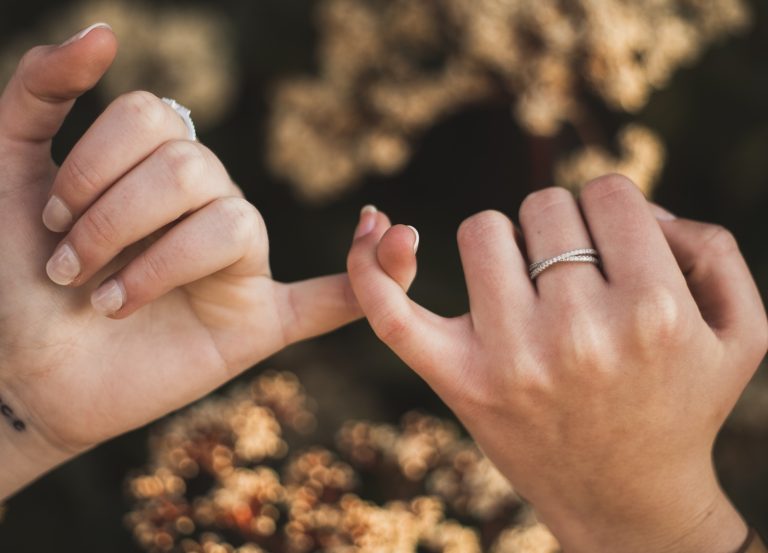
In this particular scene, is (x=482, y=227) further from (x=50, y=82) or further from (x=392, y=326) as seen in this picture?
(x=50, y=82)

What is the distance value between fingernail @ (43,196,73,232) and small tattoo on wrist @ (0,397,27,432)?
172mm

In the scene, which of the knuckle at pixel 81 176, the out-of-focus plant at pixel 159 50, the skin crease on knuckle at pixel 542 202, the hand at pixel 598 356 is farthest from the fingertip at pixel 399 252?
the out-of-focus plant at pixel 159 50

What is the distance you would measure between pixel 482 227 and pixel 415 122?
0.32m

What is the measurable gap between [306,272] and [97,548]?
45cm

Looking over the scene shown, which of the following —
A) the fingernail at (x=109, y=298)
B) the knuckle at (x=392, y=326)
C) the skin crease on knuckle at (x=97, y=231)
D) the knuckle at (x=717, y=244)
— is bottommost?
the knuckle at (x=717, y=244)

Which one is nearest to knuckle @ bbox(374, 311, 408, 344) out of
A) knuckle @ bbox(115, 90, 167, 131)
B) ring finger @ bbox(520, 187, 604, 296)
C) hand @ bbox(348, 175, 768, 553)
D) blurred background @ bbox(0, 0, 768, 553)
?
hand @ bbox(348, 175, 768, 553)

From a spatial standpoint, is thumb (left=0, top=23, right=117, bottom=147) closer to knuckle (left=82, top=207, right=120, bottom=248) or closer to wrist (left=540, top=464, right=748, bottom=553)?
knuckle (left=82, top=207, right=120, bottom=248)

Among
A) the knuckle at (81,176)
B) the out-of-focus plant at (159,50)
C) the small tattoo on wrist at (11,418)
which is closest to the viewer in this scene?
the knuckle at (81,176)

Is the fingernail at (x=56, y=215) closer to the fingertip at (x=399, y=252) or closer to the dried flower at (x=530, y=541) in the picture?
the fingertip at (x=399, y=252)

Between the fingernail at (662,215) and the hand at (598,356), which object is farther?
the fingernail at (662,215)

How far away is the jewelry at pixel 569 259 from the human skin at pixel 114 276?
100mm

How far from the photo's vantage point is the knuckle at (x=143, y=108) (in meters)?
0.56

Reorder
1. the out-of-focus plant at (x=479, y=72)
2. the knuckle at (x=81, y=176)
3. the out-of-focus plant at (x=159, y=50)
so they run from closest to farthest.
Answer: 1. the knuckle at (x=81, y=176)
2. the out-of-focus plant at (x=479, y=72)
3. the out-of-focus plant at (x=159, y=50)

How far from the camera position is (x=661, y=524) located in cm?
62
